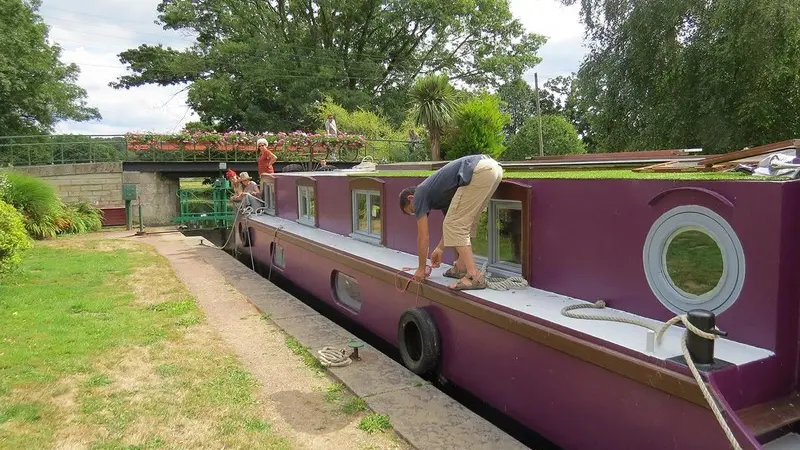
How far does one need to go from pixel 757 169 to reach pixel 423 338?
2.68 m

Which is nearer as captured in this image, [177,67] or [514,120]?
[177,67]

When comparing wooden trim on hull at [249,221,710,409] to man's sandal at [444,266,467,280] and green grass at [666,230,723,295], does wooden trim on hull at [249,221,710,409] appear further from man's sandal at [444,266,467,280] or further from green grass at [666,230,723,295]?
green grass at [666,230,723,295]

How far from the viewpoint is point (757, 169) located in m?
2.87

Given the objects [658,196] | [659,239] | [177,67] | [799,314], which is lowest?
[799,314]

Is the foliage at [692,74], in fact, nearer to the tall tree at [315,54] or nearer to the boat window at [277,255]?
the boat window at [277,255]

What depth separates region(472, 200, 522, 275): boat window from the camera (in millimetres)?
4383

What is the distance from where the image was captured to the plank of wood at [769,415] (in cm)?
254

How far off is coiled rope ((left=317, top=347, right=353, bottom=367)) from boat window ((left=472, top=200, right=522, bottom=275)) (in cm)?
140

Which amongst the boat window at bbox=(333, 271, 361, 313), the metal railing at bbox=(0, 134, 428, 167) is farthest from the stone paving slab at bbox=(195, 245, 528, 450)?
the metal railing at bbox=(0, 134, 428, 167)

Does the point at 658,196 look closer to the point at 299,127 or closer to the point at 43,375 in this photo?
the point at 43,375

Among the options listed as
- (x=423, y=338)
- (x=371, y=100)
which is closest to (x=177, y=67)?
(x=371, y=100)

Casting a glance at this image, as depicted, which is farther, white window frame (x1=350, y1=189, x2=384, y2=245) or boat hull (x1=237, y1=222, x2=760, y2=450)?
white window frame (x1=350, y1=189, x2=384, y2=245)

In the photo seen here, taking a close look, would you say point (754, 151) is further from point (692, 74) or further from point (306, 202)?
point (692, 74)

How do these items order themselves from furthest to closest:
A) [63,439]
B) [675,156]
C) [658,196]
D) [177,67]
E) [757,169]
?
[177,67]
[675,156]
[63,439]
[658,196]
[757,169]
